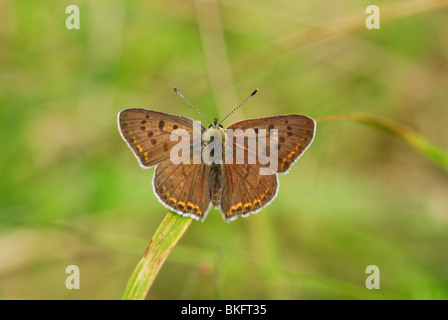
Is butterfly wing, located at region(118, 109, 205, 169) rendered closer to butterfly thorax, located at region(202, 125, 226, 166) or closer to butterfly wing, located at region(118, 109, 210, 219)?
butterfly wing, located at region(118, 109, 210, 219)

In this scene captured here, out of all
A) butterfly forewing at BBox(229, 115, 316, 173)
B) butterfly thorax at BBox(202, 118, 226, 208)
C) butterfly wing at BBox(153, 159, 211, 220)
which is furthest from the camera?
butterfly thorax at BBox(202, 118, 226, 208)

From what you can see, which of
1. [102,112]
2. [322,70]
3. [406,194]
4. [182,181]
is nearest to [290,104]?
[322,70]

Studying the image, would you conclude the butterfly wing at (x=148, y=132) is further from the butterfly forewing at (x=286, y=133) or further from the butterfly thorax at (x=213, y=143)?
the butterfly forewing at (x=286, y=133)

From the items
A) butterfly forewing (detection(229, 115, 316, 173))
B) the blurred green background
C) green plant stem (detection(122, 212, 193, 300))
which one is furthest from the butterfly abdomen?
the blurred green background

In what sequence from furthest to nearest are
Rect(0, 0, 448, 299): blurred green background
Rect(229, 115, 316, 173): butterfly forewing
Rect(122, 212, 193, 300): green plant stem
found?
Rect(0, 0, 448, 299): blurred green background → Rect(229, 115, 316, 173): butterfly forewing → Rect(122, 212, 193, 300): green plant stem

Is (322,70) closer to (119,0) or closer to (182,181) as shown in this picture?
(119,0)
